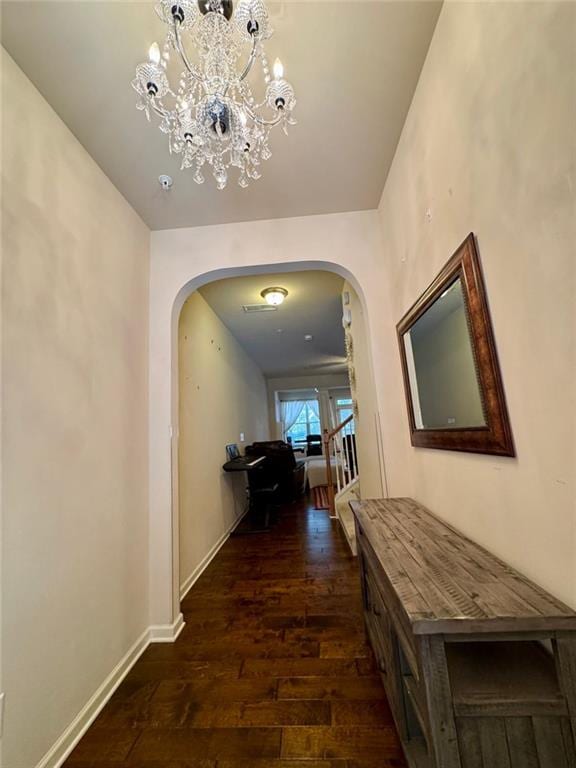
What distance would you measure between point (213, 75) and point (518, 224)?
1221 millimetres

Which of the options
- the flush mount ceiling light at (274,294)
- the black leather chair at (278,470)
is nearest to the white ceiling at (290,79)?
the flush mount ceiling light at (274,294)

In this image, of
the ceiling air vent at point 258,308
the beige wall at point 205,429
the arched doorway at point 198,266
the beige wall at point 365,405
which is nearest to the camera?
the arched doorway at point 198,266

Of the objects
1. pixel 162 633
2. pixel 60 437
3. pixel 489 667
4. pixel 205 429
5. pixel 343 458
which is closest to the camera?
pixel 489 667

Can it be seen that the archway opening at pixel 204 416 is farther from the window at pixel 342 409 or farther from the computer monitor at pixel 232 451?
the window at pixel 342 409

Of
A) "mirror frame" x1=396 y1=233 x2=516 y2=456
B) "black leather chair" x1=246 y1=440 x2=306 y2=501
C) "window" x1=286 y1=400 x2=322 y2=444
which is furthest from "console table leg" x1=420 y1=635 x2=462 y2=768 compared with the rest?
"window" x1=286 y1=400 x2=322 y2=444

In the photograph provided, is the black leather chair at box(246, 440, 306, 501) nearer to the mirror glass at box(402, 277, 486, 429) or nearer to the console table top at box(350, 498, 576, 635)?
the mirror glass at box(402, 277, 486, 429)

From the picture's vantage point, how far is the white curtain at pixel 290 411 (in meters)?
10.1

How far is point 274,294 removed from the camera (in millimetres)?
3527

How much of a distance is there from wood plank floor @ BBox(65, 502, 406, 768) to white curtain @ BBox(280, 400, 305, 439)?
7.54 meters

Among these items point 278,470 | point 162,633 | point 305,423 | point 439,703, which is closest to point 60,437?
point 162,633

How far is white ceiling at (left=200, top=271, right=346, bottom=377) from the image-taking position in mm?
3400

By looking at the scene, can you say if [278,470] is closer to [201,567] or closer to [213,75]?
[201,567]

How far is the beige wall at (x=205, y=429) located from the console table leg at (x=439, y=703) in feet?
7.46

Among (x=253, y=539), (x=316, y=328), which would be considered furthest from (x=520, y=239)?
(x=316, y=328)
